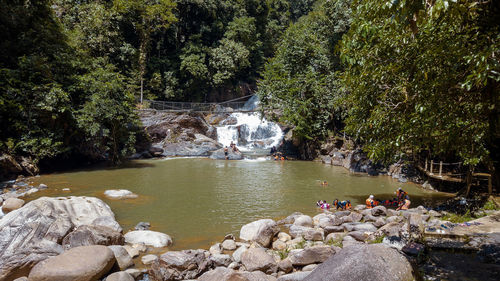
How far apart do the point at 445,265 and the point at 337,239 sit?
10.4ft

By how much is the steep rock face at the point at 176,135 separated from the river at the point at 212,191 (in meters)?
5.17

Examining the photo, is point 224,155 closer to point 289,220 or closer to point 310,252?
point 289,220

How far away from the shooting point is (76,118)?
1892cm

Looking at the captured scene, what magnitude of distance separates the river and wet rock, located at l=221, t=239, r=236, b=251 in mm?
710

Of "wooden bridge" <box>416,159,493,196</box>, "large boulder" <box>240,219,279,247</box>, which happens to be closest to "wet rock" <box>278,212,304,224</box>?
"large boulder" <box>240,219,279,247</box>

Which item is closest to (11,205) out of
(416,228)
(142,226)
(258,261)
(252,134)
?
(142,226)

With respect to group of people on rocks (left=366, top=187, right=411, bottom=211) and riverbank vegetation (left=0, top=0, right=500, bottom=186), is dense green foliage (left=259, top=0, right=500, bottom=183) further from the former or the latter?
group of people on rocks (left=366, top=187, right=411, bottom=211)

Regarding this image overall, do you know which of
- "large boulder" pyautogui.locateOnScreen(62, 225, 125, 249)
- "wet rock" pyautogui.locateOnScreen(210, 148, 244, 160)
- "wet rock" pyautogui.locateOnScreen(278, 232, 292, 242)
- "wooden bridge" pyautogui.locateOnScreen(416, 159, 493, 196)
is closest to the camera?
"large boulder" pyautogui.locateOnScreen(62, 225, 125, 249)

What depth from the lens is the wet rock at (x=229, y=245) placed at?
27.2ft

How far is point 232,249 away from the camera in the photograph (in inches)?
326

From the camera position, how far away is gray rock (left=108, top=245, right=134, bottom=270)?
23.1ft

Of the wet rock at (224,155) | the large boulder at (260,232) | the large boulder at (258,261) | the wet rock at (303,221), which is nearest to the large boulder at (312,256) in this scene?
the large boulder at (258,261)

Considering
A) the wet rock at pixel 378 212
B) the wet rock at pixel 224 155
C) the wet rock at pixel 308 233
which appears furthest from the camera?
the wet rock at pixel 224 155

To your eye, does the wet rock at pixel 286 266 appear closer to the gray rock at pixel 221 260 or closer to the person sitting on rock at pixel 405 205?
the gray rock at pixel 221 260
